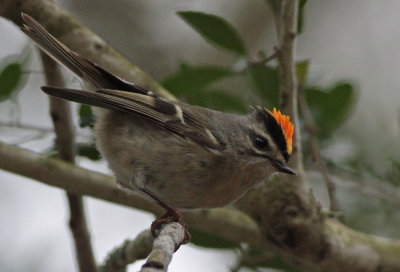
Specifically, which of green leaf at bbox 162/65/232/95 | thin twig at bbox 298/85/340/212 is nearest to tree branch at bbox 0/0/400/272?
thin twig at bbox 298/85/340/212

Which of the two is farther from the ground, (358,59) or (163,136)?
(163,136)

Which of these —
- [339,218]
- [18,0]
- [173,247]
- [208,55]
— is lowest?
[208,55]

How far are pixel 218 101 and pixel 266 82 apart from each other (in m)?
0.43

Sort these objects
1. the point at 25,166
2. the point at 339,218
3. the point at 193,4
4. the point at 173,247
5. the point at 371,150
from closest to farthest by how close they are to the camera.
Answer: the point at 173,247
the point at 25,166
the point at 339,218
the point at 371,150
the point at 193,4

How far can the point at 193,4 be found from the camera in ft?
30.0

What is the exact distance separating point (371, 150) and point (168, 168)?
3.06m

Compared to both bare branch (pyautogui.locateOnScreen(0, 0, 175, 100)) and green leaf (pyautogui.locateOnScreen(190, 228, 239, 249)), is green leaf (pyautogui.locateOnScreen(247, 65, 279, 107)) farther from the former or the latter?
green leaf (pyautogui.locateOnScreen(190, 228, 239, 249))

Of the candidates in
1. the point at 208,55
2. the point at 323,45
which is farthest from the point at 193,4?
the point at 323,45

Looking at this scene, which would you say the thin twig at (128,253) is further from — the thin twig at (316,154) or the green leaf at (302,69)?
the green leaf at (302,69)

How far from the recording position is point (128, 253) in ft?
11.7

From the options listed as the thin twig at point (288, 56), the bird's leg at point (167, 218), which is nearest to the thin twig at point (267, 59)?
the thin twig at point (288, 56)

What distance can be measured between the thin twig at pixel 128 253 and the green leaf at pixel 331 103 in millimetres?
1707

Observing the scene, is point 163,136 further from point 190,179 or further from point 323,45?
point 323,45

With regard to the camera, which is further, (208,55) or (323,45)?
(323,45)
